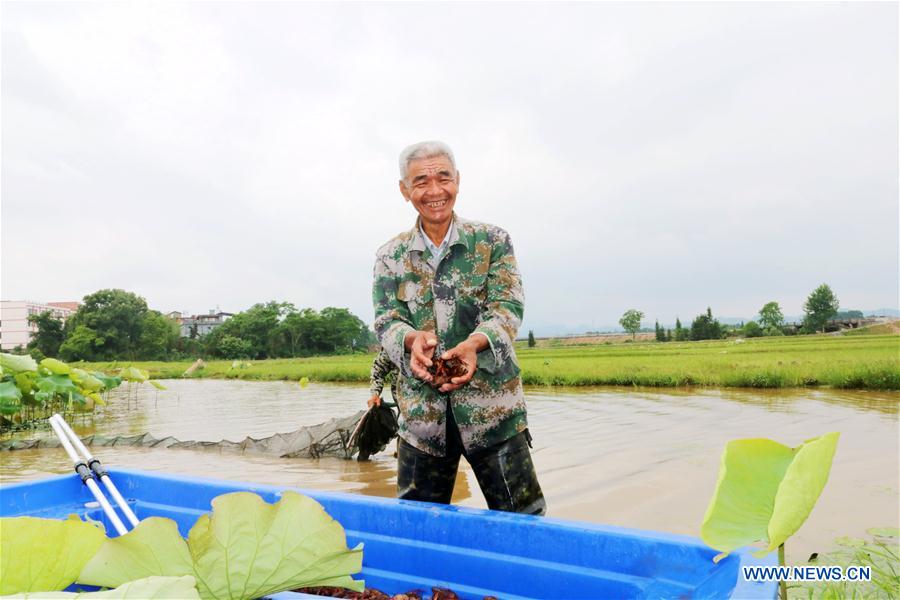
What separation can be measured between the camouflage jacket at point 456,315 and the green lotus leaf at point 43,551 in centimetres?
121

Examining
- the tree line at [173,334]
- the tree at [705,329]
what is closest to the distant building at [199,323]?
the tree line at [173,334]

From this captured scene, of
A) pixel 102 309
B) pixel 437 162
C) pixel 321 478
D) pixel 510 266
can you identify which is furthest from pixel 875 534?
pixel 102 309

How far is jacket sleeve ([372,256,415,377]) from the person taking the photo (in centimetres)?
181

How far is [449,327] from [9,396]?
566 centimetres

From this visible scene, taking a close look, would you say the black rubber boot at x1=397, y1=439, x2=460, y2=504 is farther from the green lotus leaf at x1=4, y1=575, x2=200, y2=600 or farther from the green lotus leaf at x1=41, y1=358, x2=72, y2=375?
the green lotus leaf at x1=41, y1=358, x2=72, y2=375

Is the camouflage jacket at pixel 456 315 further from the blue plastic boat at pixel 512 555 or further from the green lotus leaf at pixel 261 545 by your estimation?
the green lotus leaf at pixel 261 545

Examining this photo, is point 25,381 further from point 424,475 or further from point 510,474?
point 510,474

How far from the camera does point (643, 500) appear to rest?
3.59 meters

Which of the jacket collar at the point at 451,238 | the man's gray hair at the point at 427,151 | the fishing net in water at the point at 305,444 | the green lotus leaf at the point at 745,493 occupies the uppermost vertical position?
the man's gray hair at the point at 427,151

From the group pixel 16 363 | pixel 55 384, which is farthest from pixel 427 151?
pixel 55 384

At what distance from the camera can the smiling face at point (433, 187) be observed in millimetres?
1869

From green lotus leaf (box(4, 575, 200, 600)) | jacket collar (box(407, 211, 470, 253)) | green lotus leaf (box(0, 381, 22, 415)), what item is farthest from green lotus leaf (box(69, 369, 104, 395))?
green lotus leaf (box(4, 575, 200, 600))

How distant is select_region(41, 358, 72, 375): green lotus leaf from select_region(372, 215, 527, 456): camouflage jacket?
5.79 meters

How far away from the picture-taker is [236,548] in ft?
2.35
